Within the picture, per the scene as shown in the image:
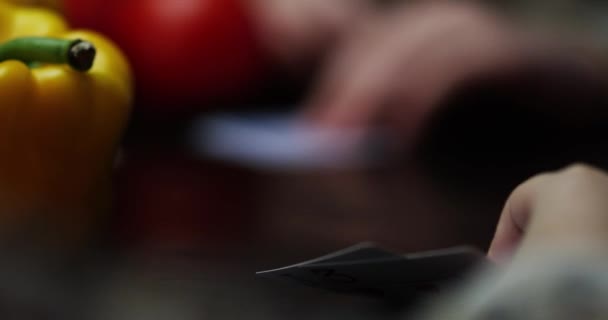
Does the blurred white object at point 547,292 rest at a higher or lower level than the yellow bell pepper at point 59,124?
lower

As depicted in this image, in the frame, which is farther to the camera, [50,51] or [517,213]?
[50,51]

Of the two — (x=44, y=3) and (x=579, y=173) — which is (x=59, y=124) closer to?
(x=44, y=3)

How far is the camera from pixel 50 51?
375 mm

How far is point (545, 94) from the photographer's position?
91 cm

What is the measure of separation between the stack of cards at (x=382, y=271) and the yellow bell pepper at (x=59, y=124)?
13 cm

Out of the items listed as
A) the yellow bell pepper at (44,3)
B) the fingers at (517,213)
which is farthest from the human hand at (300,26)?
the fingers at (517,213)

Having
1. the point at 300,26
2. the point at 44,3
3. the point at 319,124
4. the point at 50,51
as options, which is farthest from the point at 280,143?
the point at 50,51

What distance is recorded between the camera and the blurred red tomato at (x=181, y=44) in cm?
100

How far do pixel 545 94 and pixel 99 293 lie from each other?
78cm

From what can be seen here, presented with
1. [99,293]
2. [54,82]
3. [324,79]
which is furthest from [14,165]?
[324,79]

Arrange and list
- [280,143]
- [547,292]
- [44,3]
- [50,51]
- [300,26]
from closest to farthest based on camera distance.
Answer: [547,292] < [50,51] < [44,3] < [280,143] < [300,26]

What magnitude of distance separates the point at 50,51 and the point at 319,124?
0.68 meters

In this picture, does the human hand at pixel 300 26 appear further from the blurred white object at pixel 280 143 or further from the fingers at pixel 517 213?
the fingers at pixel 517 213

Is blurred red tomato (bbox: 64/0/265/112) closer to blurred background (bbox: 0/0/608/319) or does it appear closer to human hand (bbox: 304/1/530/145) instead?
blurred background (bbox: 0/0/608/319)
